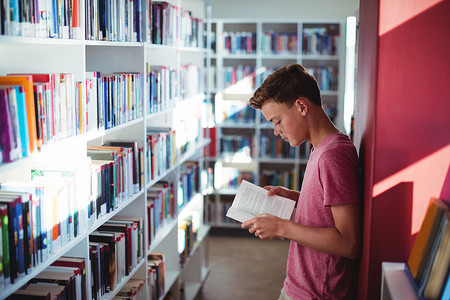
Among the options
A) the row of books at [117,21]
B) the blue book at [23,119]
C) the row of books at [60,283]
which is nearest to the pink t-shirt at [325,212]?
the row of books at [60,283]

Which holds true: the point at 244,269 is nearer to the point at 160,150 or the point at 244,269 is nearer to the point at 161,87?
the point at 160,150

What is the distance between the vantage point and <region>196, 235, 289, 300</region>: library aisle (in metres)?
4.23

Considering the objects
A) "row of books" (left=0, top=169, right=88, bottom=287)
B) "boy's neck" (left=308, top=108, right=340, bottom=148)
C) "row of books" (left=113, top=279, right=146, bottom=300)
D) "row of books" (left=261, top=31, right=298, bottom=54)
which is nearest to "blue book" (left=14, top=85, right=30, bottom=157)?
"row of books" (left=0, top=169, right=88, bottom=287)

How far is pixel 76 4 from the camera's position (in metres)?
1.96

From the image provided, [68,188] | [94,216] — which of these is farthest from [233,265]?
[68,188]

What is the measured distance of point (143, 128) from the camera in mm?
2775

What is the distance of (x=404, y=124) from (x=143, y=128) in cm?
154

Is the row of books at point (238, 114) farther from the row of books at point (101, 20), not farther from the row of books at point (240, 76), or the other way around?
the row of books at point (101, 20)

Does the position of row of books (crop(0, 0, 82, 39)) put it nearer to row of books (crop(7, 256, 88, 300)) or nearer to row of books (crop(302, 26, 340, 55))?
row of books (crop(7, 256, 88, 300))

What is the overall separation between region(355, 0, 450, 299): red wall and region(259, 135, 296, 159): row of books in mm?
4111

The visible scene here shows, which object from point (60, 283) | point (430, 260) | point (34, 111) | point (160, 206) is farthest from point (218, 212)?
point (430, 260)

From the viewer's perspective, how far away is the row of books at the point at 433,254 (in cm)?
129

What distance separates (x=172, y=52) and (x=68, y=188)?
194 cm

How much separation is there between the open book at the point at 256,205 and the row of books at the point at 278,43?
12.3 feet
